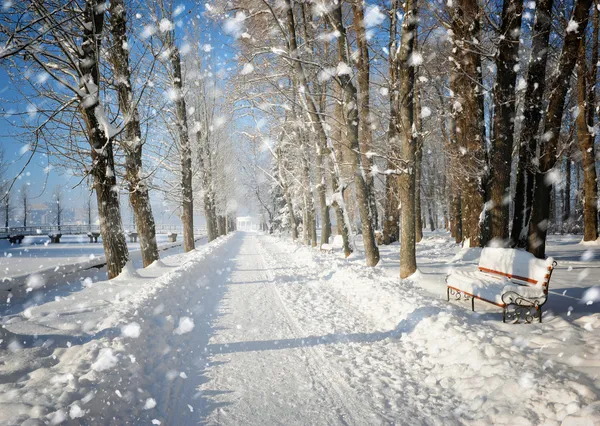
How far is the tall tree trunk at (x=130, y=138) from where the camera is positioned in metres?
8.88

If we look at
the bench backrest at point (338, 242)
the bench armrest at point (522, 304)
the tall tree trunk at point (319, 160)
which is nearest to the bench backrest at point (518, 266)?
the bench armrest at point (522, 304)

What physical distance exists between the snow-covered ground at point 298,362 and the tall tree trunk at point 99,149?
1.54 metres

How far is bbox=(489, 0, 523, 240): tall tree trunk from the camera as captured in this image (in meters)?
9.09

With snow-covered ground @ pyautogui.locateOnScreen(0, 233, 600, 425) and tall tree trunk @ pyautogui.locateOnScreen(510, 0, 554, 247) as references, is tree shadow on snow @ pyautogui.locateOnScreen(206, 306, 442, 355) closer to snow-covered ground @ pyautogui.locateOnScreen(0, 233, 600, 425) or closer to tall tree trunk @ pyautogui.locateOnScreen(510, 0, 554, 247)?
snow-covered ground @ pyautogui.locateOnScreen(0, 233, 600, 425)

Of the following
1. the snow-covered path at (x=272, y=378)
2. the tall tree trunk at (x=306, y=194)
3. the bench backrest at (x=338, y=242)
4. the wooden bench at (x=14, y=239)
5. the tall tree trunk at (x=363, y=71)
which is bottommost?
the snow-covered path at (x=272, y=378)

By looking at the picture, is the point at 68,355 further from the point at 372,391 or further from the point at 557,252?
the point at 557,252

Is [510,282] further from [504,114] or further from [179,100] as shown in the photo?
[179,100]

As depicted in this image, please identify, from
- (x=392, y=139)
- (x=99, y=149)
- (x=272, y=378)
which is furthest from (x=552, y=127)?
(x=99, y=149)

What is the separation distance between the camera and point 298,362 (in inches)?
163

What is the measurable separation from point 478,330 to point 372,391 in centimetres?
200

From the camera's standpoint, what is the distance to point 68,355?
146 inches

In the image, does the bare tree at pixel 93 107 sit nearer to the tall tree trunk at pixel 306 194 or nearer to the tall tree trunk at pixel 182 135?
the tall tree trunk at pixel 182 135

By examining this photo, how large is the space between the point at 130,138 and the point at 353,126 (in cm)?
721

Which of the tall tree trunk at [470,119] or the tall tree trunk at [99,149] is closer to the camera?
the tall tree trunk at [99,149]
